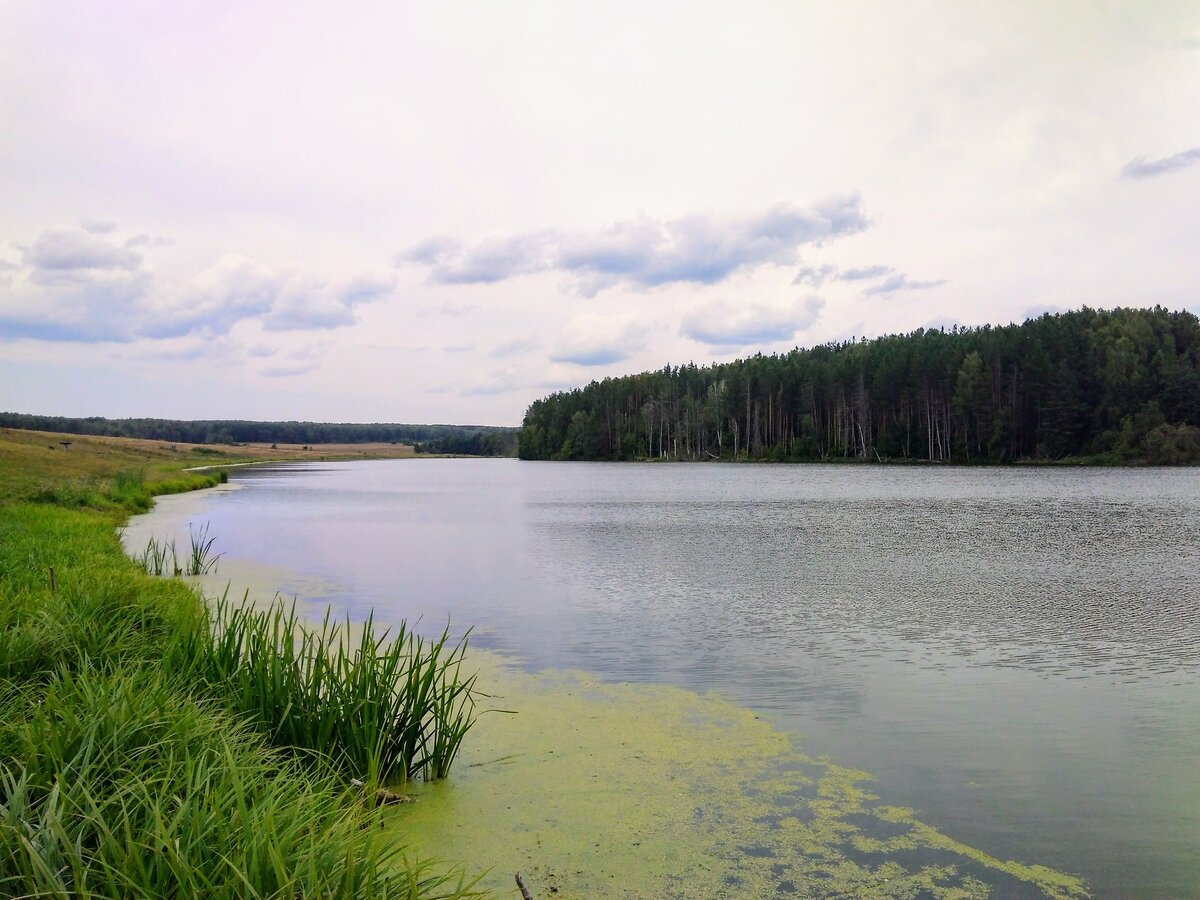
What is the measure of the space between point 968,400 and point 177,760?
315ft

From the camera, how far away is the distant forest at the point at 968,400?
83.8 m

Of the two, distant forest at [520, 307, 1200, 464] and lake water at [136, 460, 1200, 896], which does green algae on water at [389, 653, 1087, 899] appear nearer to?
lake water at [136, 460, 1200, 896]

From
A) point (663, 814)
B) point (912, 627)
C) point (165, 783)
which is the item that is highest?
point (165, 783)

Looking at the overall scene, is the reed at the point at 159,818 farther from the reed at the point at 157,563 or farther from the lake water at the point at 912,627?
the reed at the point at 157,563

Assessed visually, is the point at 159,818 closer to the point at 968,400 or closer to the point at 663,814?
the point at 663,814

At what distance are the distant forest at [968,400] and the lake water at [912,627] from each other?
5638 cm

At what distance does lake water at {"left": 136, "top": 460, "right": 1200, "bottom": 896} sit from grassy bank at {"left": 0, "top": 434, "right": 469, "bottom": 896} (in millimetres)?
3893

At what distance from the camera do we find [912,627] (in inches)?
536

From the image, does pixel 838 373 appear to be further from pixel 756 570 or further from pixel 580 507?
pixel 756 570

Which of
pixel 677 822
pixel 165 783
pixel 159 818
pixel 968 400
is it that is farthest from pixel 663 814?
pixel 968 400

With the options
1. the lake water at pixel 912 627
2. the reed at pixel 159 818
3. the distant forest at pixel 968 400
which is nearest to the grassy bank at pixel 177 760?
the reed at pixel 159 818

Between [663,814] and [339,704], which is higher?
[339,704]

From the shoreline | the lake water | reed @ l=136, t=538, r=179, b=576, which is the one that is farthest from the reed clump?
reed @ l=136, t=538, r=179, b=576

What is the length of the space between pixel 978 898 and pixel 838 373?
10581 cm
